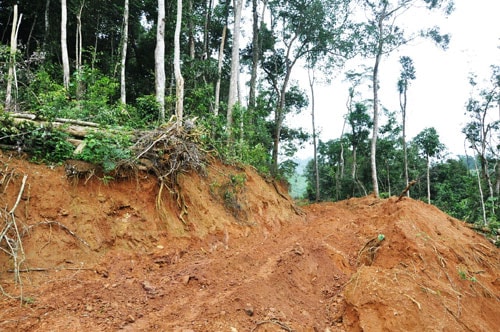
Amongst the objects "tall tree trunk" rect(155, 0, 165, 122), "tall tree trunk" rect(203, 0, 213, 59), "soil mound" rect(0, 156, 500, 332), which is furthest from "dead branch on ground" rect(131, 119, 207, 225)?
"tall tree trunk" rect(203, 0, 213, 59)

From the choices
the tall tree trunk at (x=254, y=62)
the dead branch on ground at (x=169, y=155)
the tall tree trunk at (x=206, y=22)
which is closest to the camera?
the dead branch on ground at (x=169, y=155)

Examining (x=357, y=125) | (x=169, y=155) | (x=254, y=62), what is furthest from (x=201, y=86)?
(x=357, y=125)

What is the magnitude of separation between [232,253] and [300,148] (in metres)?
Answer: 16.3

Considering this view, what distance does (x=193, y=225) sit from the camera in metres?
5.14

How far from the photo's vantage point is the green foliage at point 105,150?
4.39 meters

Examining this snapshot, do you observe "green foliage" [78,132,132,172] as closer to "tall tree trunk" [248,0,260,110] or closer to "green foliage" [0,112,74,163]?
"green foliage" [0,112,74,163]

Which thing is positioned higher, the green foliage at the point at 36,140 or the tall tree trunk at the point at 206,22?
the tall tree trunk at the point at 206,22

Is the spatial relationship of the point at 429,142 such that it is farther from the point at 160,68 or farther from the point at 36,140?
the point at 36,140

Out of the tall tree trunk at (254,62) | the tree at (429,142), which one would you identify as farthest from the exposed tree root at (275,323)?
the tree at (429,142)

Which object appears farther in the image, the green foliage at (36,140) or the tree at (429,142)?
the tree at (429,142)

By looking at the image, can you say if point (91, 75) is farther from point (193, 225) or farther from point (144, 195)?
point (193, 225)

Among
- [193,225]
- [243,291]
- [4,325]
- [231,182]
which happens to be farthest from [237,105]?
[4,325]

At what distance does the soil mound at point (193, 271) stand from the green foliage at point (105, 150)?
12.7 inches

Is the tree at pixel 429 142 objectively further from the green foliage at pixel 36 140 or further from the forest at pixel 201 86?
the green foliage at pixel 36 140
